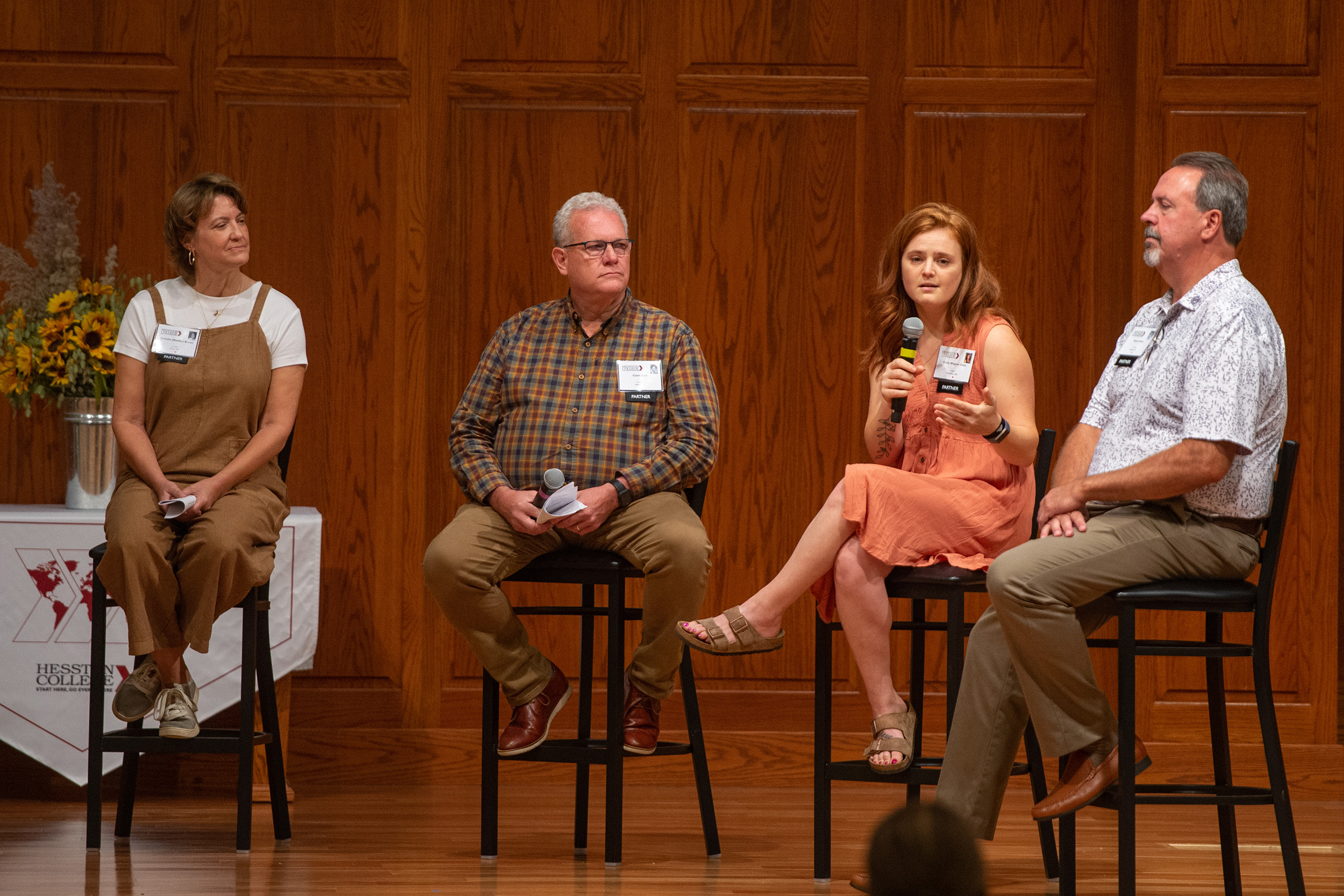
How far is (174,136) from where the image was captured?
4281mm

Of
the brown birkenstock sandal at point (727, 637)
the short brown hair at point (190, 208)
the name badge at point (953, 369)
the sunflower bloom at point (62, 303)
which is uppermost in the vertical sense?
the short brown hair at point (190, 208)

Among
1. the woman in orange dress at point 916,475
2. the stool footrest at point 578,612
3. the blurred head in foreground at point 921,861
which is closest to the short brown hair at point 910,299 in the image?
the woman in orange dress at point 916,475

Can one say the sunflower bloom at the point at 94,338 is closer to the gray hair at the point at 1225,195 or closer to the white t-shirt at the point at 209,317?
the white t-shirt at the point at 209,317

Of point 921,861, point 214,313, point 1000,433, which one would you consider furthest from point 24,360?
point 921,861

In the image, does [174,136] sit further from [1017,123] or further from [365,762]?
[1017,123]

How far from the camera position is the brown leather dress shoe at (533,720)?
3.19 metres

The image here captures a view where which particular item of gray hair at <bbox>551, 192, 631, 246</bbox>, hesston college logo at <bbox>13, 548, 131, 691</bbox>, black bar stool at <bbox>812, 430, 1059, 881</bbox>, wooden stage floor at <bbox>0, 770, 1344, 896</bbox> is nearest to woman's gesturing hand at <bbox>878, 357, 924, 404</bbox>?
black bar stool at <bbox>812, 430, 1059, 881</bbox>

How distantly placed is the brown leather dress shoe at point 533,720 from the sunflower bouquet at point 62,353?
156cm

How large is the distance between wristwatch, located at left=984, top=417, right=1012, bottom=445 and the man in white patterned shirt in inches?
7.7

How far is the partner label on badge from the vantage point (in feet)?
11.1

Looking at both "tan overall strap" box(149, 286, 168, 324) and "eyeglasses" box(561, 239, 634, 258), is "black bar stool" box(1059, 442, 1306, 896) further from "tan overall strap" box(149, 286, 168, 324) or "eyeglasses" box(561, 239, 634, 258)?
"tan overall strap" box(149, 286, 168, 324)

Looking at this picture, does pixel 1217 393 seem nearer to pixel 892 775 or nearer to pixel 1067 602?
pixel 1067 602

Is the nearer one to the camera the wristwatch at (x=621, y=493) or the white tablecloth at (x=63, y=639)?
the wristwatch at (x=621, y=493)

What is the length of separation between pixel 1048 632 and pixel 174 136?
3.05 meters
